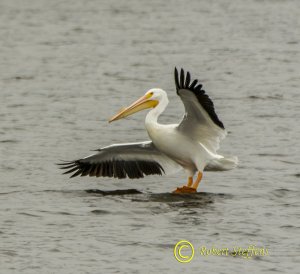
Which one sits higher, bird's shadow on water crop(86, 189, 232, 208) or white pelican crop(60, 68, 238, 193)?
white pelican crop(60, 68, 238, 193)

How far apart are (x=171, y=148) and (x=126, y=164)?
0.82 m

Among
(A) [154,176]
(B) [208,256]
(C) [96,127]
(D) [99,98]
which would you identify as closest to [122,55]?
(D) [99,98]

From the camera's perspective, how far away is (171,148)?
467 inches

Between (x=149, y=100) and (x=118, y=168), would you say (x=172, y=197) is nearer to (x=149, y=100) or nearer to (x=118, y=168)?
(x=118, y=168)

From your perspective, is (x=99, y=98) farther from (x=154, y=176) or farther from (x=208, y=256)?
(x=208, y=256)

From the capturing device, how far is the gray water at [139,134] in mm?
9797

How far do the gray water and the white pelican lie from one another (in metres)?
0.23

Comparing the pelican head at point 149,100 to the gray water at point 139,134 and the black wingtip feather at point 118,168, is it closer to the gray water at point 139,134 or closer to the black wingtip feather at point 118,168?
the black wingtip feather at point 118,168

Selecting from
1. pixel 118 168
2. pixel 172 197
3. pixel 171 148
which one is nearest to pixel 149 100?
pixel 171 148

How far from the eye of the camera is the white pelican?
11.5 meters

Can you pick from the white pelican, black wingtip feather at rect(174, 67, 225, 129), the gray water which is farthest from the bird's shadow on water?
A: black wingtip feather at rect(174, 67, 225, 129)

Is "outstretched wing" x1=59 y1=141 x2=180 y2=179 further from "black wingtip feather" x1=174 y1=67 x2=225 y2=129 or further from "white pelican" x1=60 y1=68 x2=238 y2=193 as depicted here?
"black wingtip feather" x1=174 y1=67 x2=225 y2=129

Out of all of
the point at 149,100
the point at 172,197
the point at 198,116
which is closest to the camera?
the point at 198,116

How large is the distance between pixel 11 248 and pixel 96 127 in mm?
6527
